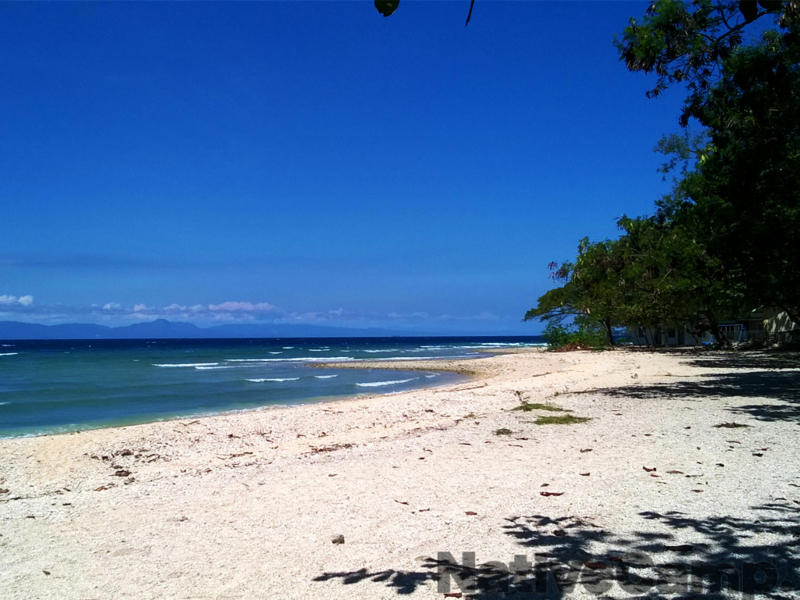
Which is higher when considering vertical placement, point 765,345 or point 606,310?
point 606,310

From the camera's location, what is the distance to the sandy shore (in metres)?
4.17

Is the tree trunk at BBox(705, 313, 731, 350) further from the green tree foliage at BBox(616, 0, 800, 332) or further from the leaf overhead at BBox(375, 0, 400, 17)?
the leaf overhead at BBox(375, 0, 400, 17)

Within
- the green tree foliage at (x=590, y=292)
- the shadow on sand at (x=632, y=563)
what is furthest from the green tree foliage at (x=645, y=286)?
the shadow on sand at (x=632, y=563)

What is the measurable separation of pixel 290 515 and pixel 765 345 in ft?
126

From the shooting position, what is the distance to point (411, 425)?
40.4 feet

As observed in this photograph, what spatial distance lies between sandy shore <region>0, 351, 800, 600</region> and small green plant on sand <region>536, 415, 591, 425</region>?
0.74ft

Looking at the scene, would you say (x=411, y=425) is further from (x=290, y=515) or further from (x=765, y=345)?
(x=765, y=345)

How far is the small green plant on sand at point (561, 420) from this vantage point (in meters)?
10.4

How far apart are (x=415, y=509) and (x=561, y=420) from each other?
565 cm

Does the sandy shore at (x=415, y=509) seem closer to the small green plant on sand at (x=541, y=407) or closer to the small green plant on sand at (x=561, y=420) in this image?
the small green plant on sand at (x=561, y=420)

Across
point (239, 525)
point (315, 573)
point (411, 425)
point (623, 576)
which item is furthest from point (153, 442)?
point (623, 576)

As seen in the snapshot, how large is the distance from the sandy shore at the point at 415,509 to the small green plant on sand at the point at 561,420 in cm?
23

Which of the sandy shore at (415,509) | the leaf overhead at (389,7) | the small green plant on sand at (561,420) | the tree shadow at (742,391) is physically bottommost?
the sandy shore at (415,509)

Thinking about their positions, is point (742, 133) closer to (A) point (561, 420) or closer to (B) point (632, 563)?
(A) point (561, 420)
